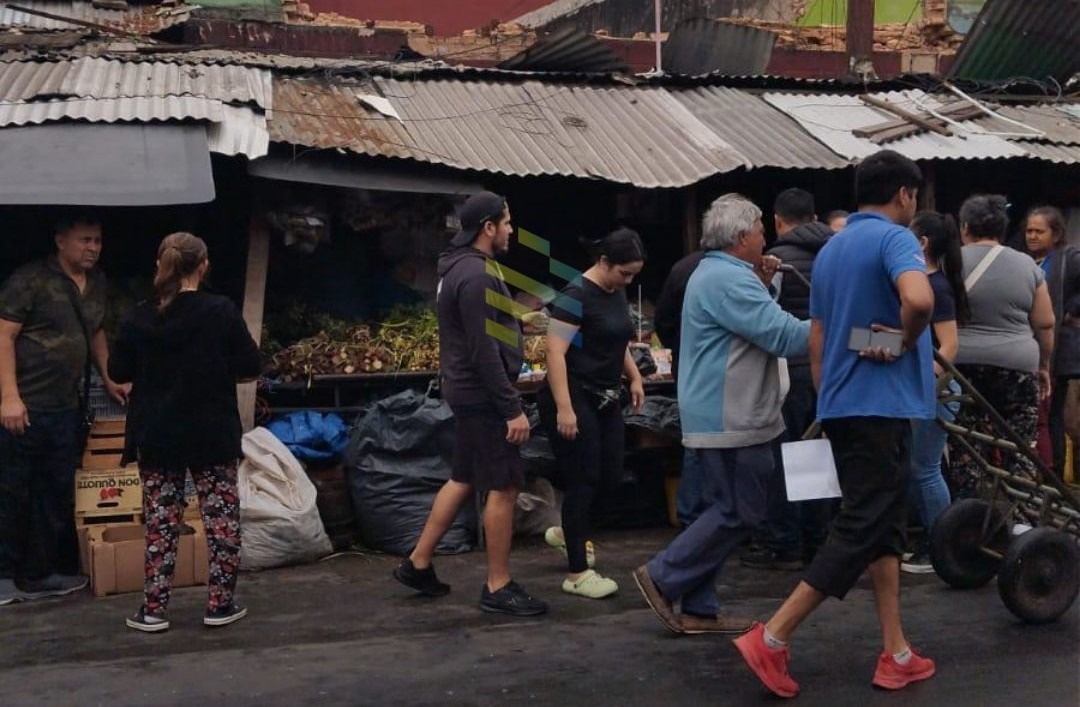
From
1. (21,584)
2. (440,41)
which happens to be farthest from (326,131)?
(440,41)

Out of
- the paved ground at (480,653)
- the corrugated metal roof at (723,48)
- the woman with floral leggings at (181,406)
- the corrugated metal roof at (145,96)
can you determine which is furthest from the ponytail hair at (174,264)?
the corrugated metal roof at (723,48)

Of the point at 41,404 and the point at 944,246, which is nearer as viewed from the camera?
the point at 944,246

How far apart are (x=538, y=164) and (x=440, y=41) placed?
496 centimetres

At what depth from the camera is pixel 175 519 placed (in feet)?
18.5

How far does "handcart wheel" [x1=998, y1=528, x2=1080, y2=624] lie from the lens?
531cm

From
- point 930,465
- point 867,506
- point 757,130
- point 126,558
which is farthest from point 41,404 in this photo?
point 757,130

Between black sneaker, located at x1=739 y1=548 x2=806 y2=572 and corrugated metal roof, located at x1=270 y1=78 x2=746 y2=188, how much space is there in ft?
7.81

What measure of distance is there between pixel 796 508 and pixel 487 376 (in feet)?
6.92

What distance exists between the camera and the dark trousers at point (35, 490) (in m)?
6.29

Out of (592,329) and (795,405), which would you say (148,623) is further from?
(795,405)

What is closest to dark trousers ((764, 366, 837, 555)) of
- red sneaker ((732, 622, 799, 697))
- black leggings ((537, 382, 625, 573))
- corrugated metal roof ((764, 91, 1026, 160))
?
black leggings ((537, 382, 625, 573))

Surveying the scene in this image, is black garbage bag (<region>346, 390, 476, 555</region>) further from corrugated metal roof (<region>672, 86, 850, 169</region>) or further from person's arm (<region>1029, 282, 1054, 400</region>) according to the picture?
person's arm (<region>1029, 282, 1054, 400</region>)

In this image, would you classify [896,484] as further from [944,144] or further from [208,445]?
[944,144]

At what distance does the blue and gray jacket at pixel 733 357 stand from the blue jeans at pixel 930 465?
1.06 m
